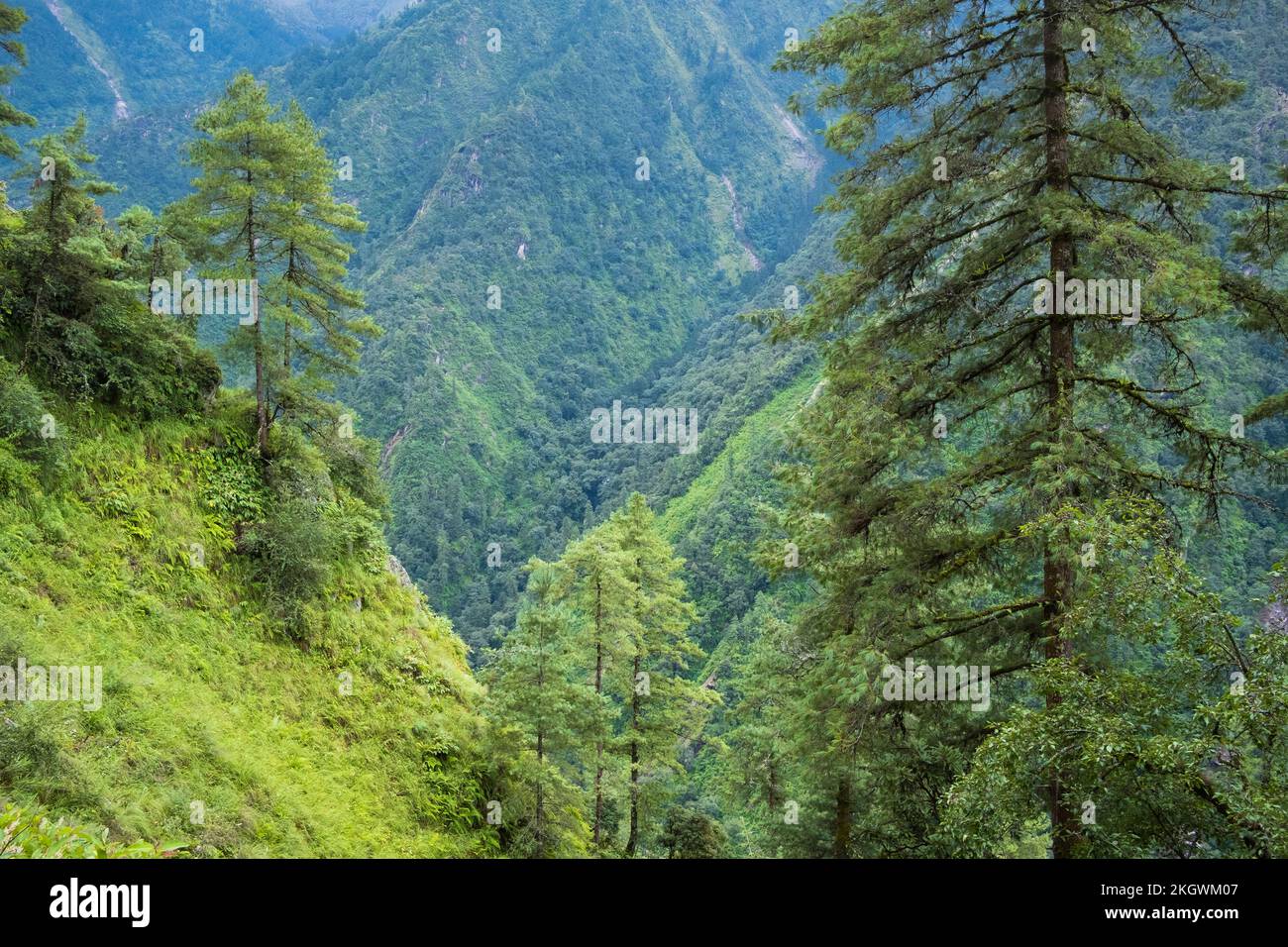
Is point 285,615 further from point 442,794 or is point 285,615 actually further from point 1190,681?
point 1190,681

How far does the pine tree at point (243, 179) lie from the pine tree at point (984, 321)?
11360 millimetres

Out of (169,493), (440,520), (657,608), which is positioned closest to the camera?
(169,493)

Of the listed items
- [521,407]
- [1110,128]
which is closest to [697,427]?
[521,407]

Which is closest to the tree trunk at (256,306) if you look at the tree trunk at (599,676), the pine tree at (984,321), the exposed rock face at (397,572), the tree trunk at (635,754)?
the exposed rock face at (397,572)

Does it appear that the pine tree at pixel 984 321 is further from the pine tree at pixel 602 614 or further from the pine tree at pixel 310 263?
the pine tree at pixel 310 263

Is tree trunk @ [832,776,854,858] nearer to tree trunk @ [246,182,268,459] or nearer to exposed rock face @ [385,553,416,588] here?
exposed rock face @ [385,553,416,588]

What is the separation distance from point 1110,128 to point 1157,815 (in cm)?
635

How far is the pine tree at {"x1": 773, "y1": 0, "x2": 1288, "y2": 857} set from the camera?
7402 mm

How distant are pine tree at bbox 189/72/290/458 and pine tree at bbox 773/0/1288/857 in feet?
37.3

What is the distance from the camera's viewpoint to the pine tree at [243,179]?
15.0 m

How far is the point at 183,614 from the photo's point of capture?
13.5 meters

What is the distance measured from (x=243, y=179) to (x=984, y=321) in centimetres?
1443

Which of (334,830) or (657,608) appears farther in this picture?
(657,608)

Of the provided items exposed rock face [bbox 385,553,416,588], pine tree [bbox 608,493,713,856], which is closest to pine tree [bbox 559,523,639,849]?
pine tree [bbox 608,493,713,856]
